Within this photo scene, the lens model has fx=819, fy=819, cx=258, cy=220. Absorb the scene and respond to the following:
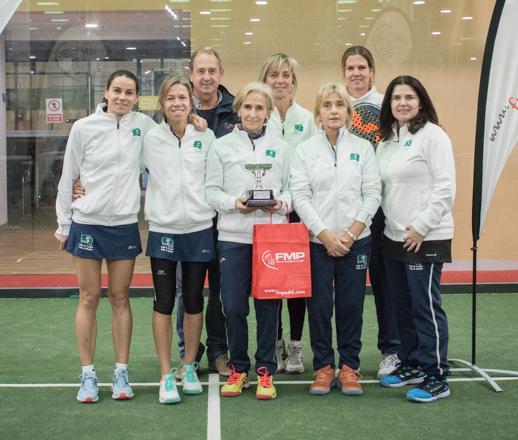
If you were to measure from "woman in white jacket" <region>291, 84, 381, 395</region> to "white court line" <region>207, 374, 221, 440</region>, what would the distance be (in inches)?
20.7

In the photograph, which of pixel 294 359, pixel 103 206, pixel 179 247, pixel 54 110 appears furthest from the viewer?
pixel 54 110

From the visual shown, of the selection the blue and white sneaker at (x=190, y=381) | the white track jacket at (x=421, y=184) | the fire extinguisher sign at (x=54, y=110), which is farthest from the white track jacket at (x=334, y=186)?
the fire extinguisher sign at (x=54, y=110)

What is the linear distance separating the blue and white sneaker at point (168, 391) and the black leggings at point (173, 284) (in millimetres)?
341

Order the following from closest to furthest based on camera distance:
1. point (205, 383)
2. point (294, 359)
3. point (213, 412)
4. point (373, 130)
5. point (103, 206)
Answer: point (213, 412) → point (103, 206) → point (205, 383) → point (373, 130) → point (294, 359)

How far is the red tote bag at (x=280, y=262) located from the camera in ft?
13.7

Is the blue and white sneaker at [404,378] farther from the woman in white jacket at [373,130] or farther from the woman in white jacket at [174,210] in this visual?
the woman in white jacket at [174,210]

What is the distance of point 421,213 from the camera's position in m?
4.11

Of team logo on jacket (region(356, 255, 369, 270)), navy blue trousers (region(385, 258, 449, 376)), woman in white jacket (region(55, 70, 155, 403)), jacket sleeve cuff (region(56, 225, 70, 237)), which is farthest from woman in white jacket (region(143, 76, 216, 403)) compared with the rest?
navy blue trousers (region(385, 258, 449, 376))

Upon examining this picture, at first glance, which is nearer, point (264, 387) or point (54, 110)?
point (264, 387)

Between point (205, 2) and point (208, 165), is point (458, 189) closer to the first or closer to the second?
point (205, 2)

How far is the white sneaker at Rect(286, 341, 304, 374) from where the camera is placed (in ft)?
15.8

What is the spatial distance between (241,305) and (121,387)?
2.46 ft

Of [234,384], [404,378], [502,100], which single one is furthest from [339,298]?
[502,100]

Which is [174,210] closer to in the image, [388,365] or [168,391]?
[168,391]
